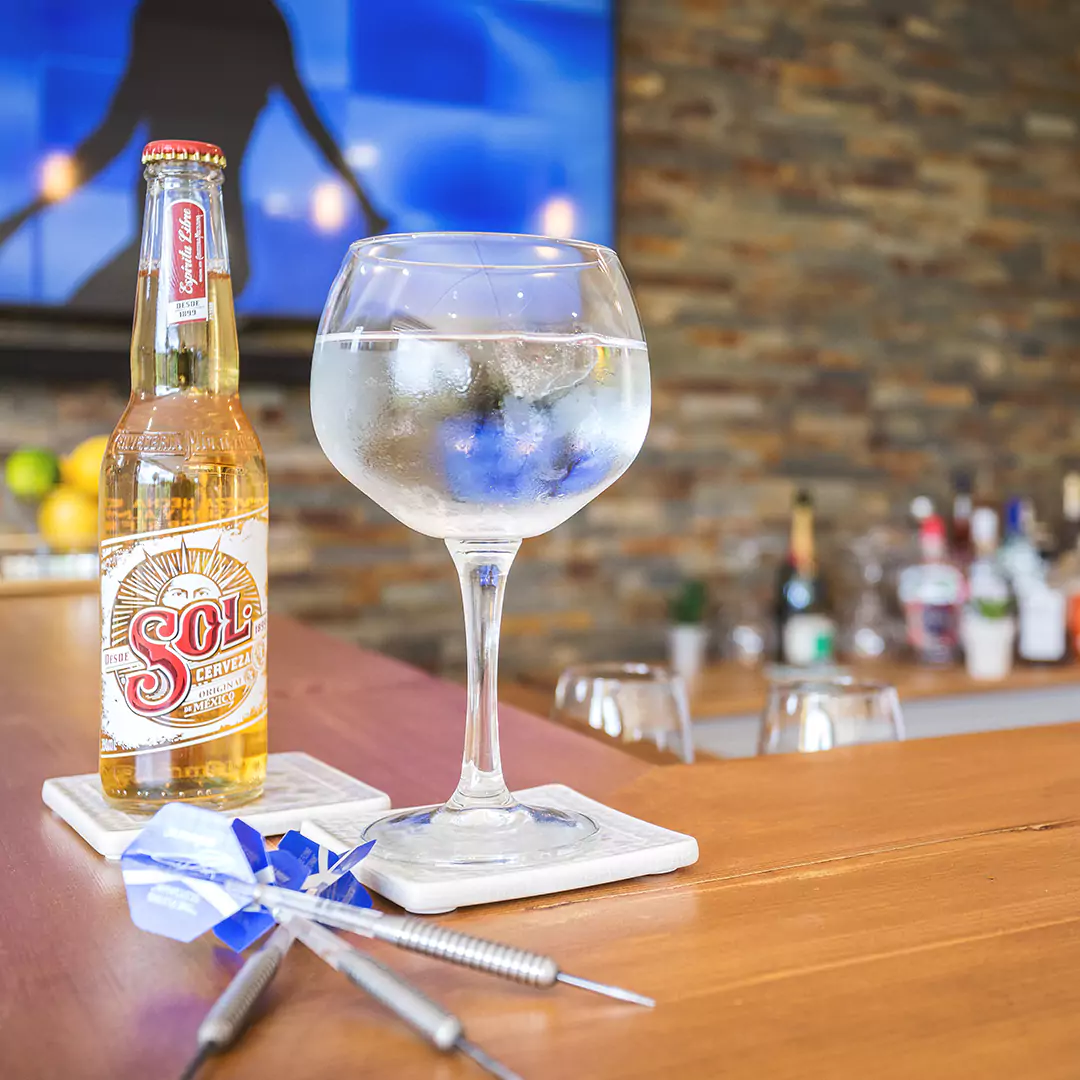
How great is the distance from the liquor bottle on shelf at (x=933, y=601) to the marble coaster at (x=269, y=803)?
224 cm

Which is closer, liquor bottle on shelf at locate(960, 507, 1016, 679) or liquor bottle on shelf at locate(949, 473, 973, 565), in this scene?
liquor bottle on shelf at locate(960, 507, 1016, 679)

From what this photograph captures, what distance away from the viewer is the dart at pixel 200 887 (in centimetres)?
39

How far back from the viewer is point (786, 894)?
0.45 metres

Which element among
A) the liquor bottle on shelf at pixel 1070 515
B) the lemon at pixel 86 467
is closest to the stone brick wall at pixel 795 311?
the liquor bottle on shelf at pixel 1070 515

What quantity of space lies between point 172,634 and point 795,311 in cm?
243

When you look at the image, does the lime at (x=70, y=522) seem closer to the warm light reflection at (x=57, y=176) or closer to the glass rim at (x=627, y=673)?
the warm light reflection at (x=57, y=176)

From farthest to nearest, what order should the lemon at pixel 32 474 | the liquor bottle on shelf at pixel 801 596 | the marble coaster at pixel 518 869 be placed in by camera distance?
the liquor bottle on shelf at pixel 801 596 < the lemon at pixel 32 474 < the marble coaster at pixel 518 869

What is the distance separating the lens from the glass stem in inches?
19.2

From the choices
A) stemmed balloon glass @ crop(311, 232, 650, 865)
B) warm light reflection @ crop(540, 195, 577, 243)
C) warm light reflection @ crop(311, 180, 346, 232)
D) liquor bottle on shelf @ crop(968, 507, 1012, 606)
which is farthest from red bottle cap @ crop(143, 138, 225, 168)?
liquor bottle on shelf @ crop(968, 507, 1012, 606)

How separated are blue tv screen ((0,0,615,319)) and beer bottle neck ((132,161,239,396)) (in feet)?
5.51

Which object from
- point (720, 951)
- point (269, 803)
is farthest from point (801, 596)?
point (720, 951)

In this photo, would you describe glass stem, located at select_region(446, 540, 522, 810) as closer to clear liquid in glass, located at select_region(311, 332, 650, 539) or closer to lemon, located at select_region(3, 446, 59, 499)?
clear liquid in glass, located at select_region(311, 332, 650, 539)

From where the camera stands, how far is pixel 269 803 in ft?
1.83

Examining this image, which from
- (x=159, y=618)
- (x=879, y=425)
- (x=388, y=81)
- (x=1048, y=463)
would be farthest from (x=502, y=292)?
(x=1048, y=463)
